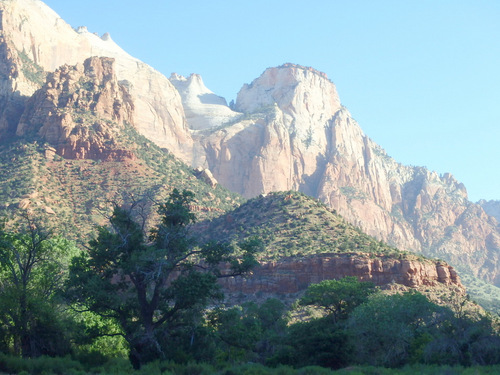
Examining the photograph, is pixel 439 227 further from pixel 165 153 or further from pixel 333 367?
pixel 333 367

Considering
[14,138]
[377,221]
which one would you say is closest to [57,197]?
[14,138]

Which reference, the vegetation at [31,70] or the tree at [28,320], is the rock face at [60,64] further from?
the tree at [28,320]

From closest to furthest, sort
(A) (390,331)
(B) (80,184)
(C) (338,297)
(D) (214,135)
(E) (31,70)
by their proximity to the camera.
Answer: (A) (390,331) < (C) (338,297) < (B) (80,184) < (E) (31,70) < (D) (214,135)

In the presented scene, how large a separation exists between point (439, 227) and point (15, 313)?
171m

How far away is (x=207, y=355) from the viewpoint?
3266cm

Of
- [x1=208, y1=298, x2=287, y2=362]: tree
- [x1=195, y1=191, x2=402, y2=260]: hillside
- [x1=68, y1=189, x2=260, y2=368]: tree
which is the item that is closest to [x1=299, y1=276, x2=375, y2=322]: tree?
[x1=208, y1=298, x2=287, y2=362]: tree

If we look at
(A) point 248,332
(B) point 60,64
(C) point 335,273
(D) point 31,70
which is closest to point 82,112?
(D) point 31,70

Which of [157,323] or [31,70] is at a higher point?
[31,70]

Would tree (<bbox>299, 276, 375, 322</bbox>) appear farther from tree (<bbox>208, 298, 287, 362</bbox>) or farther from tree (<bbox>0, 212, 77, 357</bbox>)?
tree (<bbox>0, 212, 77, 357</bbox>)

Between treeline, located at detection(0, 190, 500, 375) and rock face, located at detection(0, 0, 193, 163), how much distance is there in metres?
86.2

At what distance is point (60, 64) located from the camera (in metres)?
159

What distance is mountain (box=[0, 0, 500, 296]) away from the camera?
117062mm

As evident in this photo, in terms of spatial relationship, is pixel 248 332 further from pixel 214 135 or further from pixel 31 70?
pixel 214 135

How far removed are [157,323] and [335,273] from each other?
44964 mm
